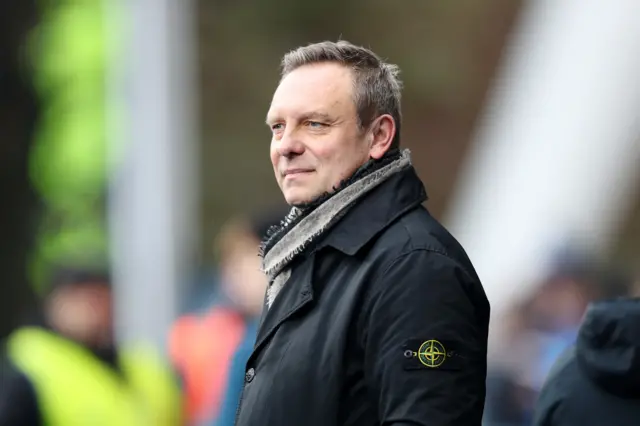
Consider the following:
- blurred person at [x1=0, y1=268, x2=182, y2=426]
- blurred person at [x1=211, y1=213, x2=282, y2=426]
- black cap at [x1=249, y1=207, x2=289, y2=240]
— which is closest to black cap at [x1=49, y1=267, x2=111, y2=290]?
blurred person at [x1=0, y1=268, x2=182, y2=426]

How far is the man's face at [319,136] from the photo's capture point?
3203mm

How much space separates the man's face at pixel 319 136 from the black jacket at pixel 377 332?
0.34ft

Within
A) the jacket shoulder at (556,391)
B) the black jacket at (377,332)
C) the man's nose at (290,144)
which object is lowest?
the jacket shoulder at (556,391)

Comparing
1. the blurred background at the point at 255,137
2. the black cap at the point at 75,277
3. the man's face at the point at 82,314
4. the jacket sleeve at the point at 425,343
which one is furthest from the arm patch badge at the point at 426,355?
the blurred background at the point at 255,137

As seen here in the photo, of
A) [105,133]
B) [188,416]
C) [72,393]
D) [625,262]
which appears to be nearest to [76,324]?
[72,393]

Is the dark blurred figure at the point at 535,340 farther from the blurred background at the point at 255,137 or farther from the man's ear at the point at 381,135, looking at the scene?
the man's ear at the point at 381,135

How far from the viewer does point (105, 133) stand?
10.9 m

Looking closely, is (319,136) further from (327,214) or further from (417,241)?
(417,241)

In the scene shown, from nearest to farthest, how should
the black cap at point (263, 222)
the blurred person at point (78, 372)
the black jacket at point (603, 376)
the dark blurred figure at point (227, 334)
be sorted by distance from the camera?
the black jacket at point (603, 376)
the blurred person at point (78, 372)
the dark blurred figure at point (227, 334)
the black cap at point (263, 222)

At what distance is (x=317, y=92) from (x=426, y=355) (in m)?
0.71

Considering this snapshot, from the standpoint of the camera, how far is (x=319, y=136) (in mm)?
3213

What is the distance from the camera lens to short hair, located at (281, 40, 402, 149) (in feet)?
10.7

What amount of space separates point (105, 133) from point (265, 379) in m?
7.99

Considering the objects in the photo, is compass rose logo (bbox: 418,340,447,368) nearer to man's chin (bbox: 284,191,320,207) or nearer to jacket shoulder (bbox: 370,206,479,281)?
jacket shoulder (bbox: 370,206,479,281)
